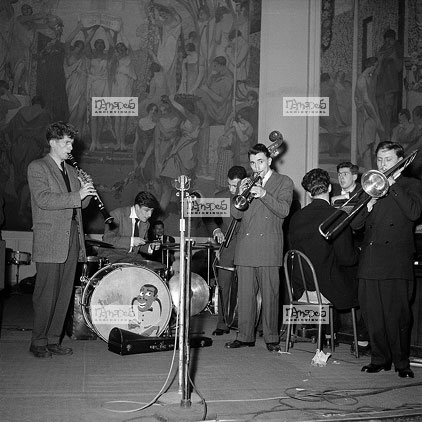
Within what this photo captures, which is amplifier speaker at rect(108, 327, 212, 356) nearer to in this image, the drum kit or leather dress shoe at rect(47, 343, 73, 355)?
the drum kit

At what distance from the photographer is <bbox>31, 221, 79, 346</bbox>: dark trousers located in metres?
4.82

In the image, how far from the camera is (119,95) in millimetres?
11578

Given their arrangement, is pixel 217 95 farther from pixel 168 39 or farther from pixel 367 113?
pixel 367 113

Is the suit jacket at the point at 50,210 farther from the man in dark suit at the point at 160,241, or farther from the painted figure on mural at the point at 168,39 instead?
the painted figure on mural at the point at 168,39

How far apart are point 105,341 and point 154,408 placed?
204 cm

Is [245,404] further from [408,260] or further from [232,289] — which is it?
[232,289]

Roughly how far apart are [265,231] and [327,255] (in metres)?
0.55

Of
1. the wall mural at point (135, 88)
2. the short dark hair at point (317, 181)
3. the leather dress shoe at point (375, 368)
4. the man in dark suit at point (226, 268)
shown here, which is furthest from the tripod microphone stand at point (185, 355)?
the wall mural at point (135, 88)

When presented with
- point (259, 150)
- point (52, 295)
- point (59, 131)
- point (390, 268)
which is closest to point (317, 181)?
point (259, 150)

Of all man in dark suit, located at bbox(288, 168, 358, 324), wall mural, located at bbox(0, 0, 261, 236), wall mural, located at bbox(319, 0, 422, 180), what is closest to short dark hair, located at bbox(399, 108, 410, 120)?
wall mural, located at bbox(319, 0, 422, 180)

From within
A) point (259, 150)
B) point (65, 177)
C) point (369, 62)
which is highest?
point (369, 62)

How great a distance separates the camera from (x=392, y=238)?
14.5 ft

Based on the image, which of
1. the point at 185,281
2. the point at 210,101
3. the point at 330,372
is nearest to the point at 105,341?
the point at 330,372

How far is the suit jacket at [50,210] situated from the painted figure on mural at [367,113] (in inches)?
289
